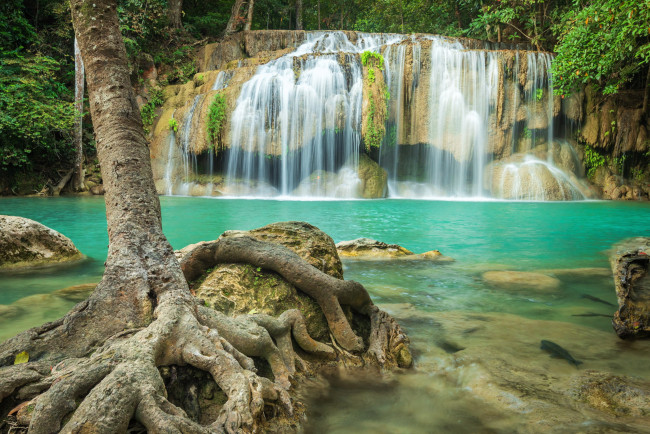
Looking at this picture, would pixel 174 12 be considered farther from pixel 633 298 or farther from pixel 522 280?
pixel 633 298

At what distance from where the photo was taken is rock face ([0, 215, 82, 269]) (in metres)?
6.77

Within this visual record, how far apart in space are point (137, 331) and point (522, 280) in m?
5.17

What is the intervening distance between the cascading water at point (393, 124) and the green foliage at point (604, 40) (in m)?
3.94

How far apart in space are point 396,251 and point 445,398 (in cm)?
497

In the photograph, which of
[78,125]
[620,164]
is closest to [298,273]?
[78,125]

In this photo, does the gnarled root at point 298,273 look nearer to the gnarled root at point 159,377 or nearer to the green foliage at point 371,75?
the gnarled root at point 159,377

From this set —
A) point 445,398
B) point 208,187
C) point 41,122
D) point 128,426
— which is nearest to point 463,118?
point 208,187

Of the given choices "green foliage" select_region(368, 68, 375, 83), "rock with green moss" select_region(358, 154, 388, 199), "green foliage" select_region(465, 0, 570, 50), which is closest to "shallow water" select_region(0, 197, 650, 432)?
"rock with green moss" select_region(358, 154, 388, 199)

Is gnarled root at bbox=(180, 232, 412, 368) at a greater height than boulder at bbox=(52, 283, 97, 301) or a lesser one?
greater

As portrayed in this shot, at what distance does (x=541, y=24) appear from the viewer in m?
23.2

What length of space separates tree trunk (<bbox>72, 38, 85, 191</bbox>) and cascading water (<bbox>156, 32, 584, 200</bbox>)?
370 cm

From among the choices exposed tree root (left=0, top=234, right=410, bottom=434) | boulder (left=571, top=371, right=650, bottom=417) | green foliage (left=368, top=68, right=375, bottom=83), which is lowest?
boulder (left=571, top=371, right=650, bottom=417)

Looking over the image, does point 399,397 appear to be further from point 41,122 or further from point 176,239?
point 41,122

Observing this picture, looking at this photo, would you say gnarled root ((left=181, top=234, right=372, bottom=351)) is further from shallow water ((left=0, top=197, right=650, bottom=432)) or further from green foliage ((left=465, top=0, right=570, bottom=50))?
green foliage ((left=465, top=0, right=570, bottom=50))
